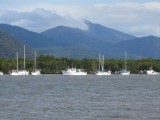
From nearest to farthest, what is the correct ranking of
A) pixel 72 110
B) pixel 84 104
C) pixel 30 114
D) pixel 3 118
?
pixel 3 118, pixel 30 114, pixel 72 110, pixel 84 104

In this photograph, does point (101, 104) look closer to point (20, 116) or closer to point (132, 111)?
point (132, 111)

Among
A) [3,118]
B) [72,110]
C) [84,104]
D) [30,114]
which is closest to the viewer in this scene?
[3,118]

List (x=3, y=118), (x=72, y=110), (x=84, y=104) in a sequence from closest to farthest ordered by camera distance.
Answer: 1. (x=3, y=118)
2. (x=72, y=110)
3. (x=84, y=104)

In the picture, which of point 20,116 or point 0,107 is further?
point 0,107

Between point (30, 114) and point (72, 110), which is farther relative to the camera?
point (72, 110)

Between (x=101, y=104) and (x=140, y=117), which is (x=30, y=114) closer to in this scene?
(x=140, y=117)

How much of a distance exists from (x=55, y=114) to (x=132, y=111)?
717 centimetres

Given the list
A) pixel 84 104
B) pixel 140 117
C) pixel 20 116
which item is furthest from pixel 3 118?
pixel 84 104

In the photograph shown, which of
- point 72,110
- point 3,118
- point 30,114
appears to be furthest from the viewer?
point 72,110

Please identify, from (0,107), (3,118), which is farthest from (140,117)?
(0,107)

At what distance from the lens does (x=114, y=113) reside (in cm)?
5016

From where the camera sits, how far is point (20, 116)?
47.7 metres

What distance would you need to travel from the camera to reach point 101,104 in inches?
2368

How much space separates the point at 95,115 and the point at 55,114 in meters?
3.36
